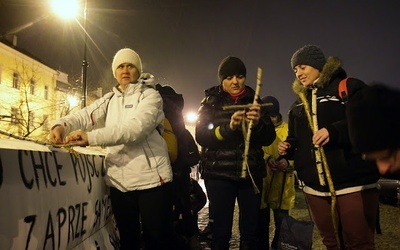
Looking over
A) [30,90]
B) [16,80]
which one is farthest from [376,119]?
[30,90]

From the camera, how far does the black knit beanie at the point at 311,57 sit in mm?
3436

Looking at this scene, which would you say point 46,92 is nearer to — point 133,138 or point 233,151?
point 233,151

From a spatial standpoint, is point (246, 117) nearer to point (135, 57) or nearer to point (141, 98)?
point (141, 98)

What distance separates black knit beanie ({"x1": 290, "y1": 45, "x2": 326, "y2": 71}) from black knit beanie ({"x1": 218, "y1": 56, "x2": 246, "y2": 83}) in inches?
27.4

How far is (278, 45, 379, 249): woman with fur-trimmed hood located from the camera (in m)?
2.97

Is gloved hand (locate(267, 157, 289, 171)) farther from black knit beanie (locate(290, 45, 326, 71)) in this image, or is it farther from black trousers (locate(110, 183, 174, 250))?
black trousers (locate(110, 183, 174, 250))

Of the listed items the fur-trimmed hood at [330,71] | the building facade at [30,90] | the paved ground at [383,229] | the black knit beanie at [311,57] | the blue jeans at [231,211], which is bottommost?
A: the paved ground at [383,229]

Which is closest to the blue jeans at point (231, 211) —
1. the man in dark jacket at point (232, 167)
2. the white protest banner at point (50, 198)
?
the man in dark jacket at point (232, 167)

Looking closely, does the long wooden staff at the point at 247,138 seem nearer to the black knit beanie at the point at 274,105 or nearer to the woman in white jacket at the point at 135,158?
the woman in white jacket at the point at 135,158

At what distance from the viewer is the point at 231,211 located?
150 inches

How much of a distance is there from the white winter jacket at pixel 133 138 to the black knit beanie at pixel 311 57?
4.62 feet

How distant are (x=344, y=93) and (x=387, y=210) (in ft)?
31.3

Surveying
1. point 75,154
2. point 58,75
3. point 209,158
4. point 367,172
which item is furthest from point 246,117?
point 58,75

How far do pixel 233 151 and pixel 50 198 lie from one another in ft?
6.37
